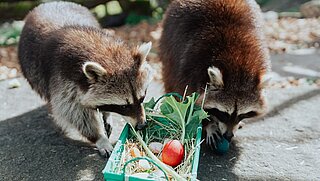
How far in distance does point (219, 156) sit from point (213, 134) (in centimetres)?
20

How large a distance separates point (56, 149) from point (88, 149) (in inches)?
10.9

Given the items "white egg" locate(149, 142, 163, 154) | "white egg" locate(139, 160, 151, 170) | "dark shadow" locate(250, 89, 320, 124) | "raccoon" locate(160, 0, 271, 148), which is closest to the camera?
"white egg" locate(139, 160, 151, 170)

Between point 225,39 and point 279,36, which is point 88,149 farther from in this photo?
point 279,36

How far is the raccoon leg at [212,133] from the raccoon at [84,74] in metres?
0.72

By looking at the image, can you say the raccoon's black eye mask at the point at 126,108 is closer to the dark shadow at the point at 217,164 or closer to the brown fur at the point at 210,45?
the brown fur at the point at 210,45

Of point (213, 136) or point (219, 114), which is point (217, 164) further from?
point (219, 114)

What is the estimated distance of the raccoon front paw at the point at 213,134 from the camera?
408 centimetres

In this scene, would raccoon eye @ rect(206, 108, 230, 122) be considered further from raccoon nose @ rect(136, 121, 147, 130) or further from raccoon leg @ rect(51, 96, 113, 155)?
raccoon leg @ rect(51, 96, 113, 155)

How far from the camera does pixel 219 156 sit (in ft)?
13.5

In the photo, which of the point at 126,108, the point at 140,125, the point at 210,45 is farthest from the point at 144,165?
the point at 210,45


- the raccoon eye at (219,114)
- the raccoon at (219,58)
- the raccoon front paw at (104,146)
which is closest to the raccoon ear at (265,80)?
the raccoon at (219,58)

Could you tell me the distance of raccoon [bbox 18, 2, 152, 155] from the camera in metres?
3.68

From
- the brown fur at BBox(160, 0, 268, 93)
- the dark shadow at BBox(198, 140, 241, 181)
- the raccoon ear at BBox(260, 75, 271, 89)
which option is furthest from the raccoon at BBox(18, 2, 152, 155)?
the raccoon ear at BBox(260, 75, 271, 89)

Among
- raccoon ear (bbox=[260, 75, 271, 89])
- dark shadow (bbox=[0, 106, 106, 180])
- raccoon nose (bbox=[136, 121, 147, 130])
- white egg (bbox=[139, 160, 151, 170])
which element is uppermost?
raccoon ear (bbox=[260, 75, 271, 89])
